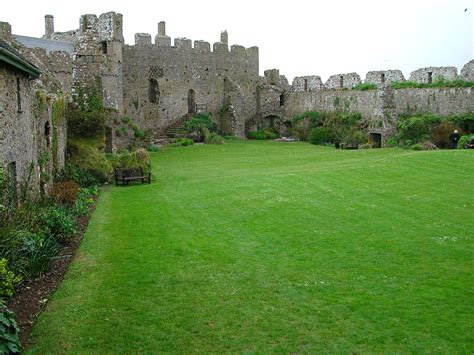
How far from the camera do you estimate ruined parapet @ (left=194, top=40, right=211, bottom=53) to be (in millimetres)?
43562

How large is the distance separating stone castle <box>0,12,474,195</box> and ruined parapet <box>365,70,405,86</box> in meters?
0.07

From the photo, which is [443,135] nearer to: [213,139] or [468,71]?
[468,71]

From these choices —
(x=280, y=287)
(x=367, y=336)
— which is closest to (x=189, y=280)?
(x=280, y=287)

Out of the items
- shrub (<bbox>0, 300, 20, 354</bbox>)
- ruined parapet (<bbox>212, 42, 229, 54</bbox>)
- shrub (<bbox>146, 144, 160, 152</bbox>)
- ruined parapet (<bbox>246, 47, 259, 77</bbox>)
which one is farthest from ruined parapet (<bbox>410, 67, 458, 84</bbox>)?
shrub (<bbox>0, 300, 20, 354</bbox>)

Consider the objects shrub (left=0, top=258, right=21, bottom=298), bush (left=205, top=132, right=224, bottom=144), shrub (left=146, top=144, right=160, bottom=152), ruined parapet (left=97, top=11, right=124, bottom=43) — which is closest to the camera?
shrub (left=0, top=258, right=21, bottom=298)

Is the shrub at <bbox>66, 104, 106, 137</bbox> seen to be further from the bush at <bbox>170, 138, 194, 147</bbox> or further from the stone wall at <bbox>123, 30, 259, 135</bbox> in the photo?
the stone wall at <bbox>123, 30, 259, 135</bbox>

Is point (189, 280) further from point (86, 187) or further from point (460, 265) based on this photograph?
point (86, 187)

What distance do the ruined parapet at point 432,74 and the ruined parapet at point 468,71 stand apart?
1.64 ft

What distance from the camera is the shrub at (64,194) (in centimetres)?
1644

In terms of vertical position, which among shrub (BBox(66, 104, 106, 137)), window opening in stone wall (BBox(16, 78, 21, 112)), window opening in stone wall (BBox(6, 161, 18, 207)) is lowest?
window opening in stone wall (BBox(6, 161, 18, 207))

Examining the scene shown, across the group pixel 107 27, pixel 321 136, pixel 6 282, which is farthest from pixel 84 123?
pixel 321 136

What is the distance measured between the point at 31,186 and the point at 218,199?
5757 millimetres

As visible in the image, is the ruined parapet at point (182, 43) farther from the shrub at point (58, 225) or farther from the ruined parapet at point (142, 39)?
the shrub at point (58, 225)

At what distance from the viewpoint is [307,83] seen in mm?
45125
